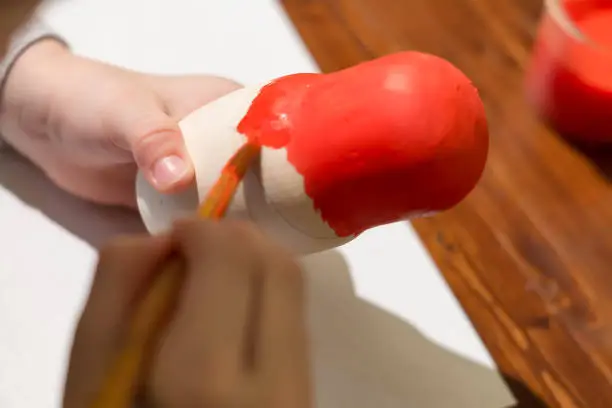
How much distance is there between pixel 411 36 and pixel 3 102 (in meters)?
0.36

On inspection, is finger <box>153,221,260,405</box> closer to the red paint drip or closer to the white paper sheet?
the red paint drip

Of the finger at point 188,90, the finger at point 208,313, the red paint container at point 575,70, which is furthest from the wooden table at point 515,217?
the finger at point 208,313

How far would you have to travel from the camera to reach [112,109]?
18.5 inches

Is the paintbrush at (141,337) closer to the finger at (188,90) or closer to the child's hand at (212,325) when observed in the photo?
the child's hand at (212,325)

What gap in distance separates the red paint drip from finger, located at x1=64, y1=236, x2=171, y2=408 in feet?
0.28

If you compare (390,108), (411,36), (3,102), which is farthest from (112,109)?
(411,36)

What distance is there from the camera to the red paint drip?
1.12 feet

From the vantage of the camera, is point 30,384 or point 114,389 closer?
point 114,389

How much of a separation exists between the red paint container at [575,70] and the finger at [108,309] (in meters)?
0.43

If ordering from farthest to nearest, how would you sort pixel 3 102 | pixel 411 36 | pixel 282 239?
pixel 411 36 < pixel 3 102 < pixel 282 239

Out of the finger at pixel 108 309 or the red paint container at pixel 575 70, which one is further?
the red paint container at pixel 575 70

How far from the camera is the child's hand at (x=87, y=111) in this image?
0.47 m

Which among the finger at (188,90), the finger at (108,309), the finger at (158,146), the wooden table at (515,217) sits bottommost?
the wooden table at (515,217)

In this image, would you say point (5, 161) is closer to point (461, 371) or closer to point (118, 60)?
point (118, 60)
